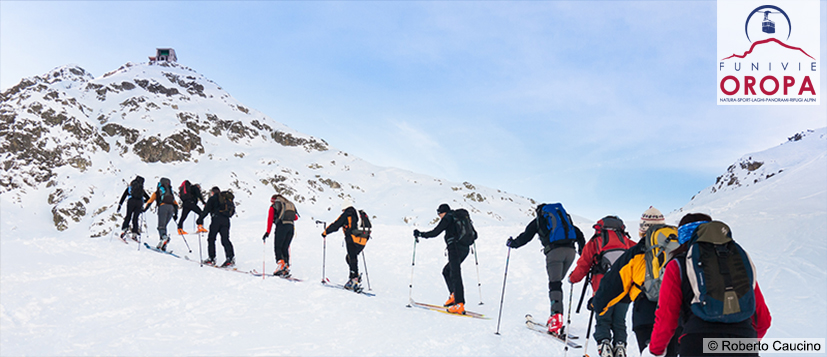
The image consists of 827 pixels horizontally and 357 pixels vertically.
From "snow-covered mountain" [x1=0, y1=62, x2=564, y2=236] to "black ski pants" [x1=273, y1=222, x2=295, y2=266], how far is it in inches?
888

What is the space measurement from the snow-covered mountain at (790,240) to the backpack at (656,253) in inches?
212

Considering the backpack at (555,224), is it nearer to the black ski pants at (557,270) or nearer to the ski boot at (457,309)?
the black ski pants at (557,270)

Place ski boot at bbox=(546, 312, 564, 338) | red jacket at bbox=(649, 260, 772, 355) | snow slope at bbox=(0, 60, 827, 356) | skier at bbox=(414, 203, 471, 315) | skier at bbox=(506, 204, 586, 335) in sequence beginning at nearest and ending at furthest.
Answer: red jacket at bbox=(649, 260, 772, 355)
snow slope at bbox=(0, 60, 827, 356)
ski boot at bbox=(546, 312, 564, 338)
skier at bbox=(506, 204, 586, 335)
skier at bbox=(414, 203, 471, 315)

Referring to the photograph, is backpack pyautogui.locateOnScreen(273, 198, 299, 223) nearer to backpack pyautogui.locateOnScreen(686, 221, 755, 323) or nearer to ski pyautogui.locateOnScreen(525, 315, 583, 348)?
ski pyautogui.locateOnScreen(525, 315, 583, 348)

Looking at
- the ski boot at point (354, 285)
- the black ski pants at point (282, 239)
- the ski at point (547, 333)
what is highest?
the black ski pants at point (282, 239)

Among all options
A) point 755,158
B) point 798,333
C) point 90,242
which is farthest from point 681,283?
point 755,158

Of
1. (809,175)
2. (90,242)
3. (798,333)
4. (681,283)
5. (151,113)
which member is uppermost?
(151,113)

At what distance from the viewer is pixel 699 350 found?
105 inches

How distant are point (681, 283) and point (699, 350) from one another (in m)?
0.44

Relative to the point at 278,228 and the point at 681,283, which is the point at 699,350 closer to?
the point at 681,283

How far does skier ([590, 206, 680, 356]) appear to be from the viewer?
3.98m

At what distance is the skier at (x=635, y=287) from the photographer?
398 centimetres

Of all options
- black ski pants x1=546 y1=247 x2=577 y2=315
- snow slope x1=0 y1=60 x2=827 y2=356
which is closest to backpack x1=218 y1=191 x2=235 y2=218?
snow slope x1=0 y1=60 x2=827 y2=356

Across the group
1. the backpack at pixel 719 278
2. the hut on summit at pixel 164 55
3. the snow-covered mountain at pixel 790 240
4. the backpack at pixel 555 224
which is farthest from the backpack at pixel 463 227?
the hut on summit at pixel 164 55
